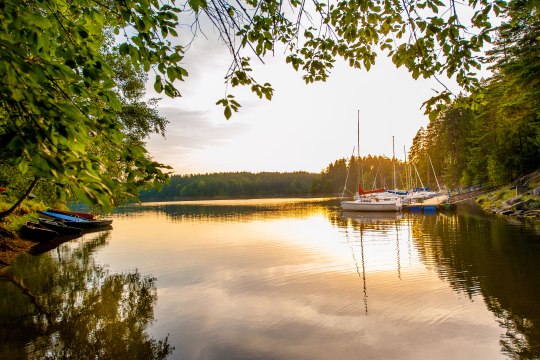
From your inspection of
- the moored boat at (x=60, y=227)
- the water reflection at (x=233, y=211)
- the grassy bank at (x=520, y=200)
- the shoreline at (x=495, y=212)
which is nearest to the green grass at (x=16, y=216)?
the shoreline at (x=495, y=212)

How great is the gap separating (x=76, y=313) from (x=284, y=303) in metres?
6.54

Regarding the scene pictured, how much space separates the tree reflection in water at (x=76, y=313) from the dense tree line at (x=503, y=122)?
29.1ft

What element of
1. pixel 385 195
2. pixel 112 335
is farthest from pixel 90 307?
pixel 385 195

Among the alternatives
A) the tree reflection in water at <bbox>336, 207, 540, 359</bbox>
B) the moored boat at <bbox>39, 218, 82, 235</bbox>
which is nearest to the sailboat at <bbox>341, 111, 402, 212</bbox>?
the tree reflection in water at <bbox>336, 207, 540, 359</bbox>

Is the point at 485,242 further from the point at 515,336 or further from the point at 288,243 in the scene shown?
the point at 515,336

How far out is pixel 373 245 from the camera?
73.6ft

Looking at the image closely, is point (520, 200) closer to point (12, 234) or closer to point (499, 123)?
point (499, 123)

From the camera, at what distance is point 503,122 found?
4547 centimetres

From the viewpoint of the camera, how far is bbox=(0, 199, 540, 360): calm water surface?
321 inches

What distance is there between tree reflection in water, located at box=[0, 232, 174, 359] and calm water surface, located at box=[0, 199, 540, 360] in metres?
0.04

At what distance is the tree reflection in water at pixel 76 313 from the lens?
8195mm

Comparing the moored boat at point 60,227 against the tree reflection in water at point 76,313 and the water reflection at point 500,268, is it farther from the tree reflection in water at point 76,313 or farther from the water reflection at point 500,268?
the water reflection at point 500,268

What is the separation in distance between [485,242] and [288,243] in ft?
40.6

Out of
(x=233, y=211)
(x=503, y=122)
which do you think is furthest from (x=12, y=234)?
(x=503, y=122)
